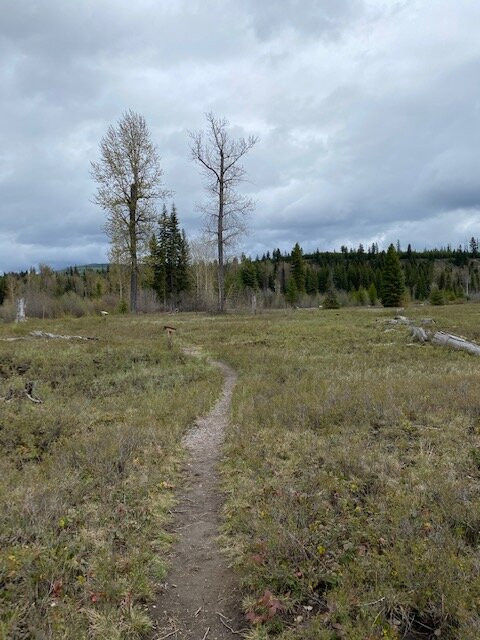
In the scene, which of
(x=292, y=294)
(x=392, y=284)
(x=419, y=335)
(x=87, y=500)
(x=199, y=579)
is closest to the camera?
(x=199, y=579)

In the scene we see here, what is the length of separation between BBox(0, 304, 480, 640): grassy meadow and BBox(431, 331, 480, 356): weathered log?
534 centimetres

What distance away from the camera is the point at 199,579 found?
4.34m

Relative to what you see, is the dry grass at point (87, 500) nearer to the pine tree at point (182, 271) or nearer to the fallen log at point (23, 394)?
the fallen log at point (23, 394)

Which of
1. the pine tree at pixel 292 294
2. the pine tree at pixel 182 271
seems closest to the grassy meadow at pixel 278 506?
the pine tree at pixel 182 271

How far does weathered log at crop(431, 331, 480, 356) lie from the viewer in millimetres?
16797

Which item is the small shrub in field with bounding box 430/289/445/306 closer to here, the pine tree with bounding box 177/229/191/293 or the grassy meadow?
the pine tree with bounding box 177/229/191/293

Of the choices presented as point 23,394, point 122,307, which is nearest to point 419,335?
point 23,394

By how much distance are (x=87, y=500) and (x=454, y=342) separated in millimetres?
16280

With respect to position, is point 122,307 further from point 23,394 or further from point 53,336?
point 23,394

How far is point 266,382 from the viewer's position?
41.5ft

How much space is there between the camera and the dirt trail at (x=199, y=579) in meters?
3.71

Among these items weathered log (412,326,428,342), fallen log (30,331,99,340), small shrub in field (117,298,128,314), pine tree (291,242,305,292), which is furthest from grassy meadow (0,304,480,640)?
pine tree (291,242,305,292)

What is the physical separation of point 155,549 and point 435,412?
20.2 feet

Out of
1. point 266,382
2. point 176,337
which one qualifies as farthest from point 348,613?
point 176,337
